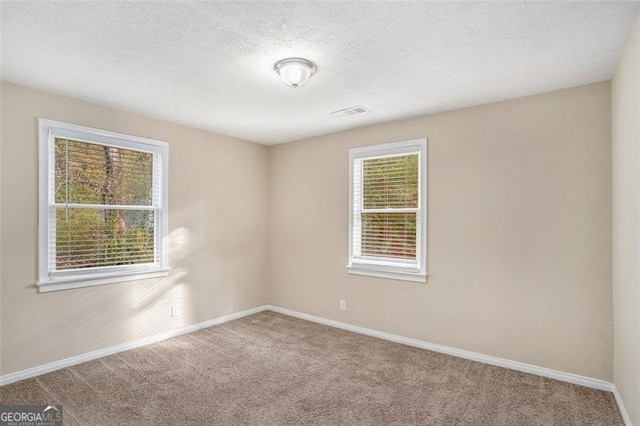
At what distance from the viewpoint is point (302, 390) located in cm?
282

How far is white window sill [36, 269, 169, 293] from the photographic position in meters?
3.11

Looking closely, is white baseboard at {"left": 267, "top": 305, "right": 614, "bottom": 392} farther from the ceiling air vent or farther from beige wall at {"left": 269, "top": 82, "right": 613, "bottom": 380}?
the ceiling air vent

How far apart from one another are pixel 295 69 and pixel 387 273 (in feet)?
8.27

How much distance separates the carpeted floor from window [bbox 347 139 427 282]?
92 centimetres

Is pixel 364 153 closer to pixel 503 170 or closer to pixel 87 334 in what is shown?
pixel 503 170

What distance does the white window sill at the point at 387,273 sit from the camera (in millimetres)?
3795

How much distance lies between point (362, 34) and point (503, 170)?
1984 millimetres

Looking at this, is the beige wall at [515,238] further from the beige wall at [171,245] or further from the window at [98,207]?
the window at [98,207]

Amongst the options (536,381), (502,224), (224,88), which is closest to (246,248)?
(224,88)

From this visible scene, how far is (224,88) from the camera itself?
3049mm

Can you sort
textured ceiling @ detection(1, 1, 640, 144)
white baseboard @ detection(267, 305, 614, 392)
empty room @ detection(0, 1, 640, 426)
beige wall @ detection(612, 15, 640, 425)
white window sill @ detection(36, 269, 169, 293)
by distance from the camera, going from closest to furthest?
textured ceiling @ detection(1, 1, 640, 144), beige wall @ detection(612, 15, 640, 425), empty room @ detection(0, 1, 640, 426), white baseboard @ detection(267, 305, 614, 392), white window sill @ detection(36, 269, 169, 293)

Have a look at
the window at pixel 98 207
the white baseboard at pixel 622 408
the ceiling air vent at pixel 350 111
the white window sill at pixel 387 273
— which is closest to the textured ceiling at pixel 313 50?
the ceiling air vent at pixel 350 111

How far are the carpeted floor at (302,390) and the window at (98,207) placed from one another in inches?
35.7

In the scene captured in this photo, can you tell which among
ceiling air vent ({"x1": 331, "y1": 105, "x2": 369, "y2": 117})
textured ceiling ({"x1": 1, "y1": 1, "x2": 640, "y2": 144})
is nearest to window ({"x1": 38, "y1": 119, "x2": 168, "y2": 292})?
textured ceiling ({"x1": 1, "y1": 1, "x2": 640, "y2": 144})
